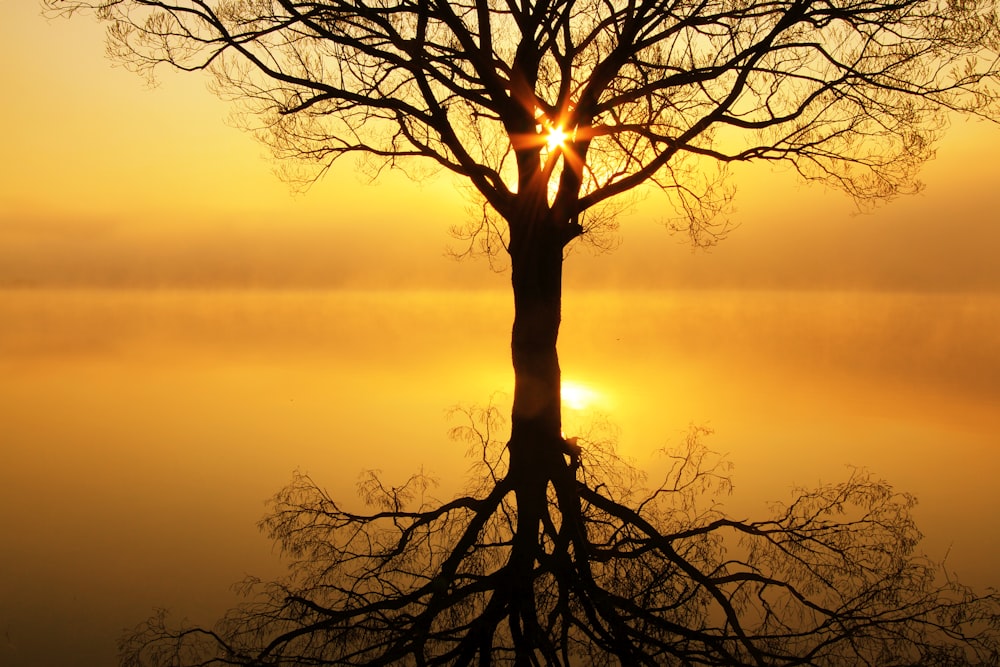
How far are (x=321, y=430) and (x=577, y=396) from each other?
3519mm

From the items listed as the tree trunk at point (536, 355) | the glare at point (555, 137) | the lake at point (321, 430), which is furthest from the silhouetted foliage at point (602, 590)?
the glare at point (555, 137)

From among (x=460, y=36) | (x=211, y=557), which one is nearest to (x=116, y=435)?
(x=211, y=557)

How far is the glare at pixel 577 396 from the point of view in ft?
33.3

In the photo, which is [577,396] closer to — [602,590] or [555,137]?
[555,137]

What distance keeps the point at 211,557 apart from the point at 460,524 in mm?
1610

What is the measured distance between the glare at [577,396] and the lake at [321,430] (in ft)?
0.25

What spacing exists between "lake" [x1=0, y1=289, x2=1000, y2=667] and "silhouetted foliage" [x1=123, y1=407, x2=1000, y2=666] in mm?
270

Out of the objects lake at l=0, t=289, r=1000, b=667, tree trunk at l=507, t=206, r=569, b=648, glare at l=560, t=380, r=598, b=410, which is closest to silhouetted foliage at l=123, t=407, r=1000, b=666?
lake at l=0, t=289, r=1000, b=667

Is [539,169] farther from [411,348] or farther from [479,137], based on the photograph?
[411,348]

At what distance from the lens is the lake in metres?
4.72

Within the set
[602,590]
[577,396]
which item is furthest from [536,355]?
[602,590]

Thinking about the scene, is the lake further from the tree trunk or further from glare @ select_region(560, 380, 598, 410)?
the tree trunk

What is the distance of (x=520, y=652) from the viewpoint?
3779mm

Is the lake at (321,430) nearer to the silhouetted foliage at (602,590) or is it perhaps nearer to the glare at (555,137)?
the silhouetted foliage at (602,590)
